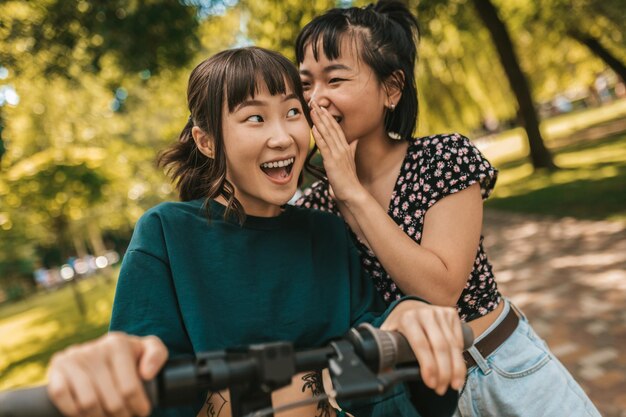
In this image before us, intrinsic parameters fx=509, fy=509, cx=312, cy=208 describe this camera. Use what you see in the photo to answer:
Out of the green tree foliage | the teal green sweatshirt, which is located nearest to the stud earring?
the teal green sweatshirt

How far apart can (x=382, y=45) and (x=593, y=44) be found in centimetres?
1720

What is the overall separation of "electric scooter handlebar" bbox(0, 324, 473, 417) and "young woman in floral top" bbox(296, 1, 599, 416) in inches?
28.5

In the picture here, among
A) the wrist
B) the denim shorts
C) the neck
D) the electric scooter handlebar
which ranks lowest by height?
the denim shorts

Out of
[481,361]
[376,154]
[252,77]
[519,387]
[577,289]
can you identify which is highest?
[252,77]

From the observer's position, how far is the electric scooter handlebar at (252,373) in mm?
832

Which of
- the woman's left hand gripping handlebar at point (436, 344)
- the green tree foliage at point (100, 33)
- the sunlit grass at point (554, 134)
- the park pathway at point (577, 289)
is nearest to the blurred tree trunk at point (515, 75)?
the sunlit grass at point (554, 134)

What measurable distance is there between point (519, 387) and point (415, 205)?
761 millimetres

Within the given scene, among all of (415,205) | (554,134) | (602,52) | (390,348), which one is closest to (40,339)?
(415,205)

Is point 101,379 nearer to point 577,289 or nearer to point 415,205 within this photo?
point 415,205

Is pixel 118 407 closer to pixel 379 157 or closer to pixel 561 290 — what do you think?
pixel 379 157

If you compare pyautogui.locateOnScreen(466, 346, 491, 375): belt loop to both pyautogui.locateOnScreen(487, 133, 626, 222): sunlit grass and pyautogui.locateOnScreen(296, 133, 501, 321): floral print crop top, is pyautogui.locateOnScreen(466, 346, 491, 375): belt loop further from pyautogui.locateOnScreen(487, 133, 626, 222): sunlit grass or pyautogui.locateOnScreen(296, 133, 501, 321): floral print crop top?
pyautogui.locateOnScreen(487, 133, 626, 222): sunlit grass

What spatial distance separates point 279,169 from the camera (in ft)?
5.41

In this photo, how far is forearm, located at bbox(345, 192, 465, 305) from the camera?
1686 millimetres

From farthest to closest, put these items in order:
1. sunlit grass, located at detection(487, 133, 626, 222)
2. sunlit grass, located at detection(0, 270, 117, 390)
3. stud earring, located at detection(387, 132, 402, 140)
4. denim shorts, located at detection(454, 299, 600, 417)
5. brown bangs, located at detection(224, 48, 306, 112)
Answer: sunlit grass, located at detection(487, 133, 626, 222) → sunlit grass, located at detection(0, 270, 117, 390) → stud earring, located at detection(387, 132, 402, 140) → denim shorts, located at detection(454, 299, 600, 417) → brown bangs, located at detection(224, 48, 306, 112)
